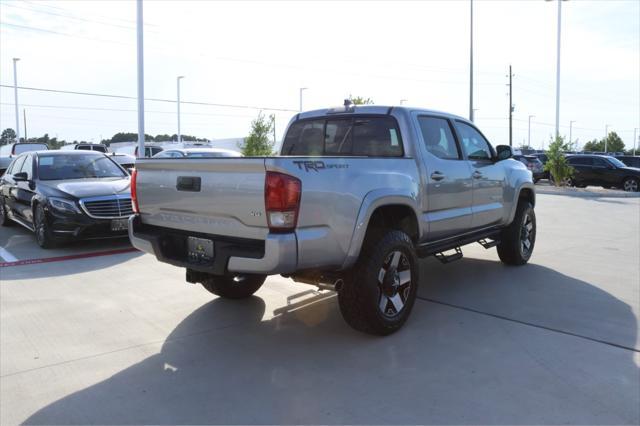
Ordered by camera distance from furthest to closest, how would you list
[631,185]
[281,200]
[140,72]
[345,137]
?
[631,185] < [140,72] < [345,137] < [281,200]

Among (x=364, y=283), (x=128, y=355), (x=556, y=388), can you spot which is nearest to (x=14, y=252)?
(x=128, y=355)

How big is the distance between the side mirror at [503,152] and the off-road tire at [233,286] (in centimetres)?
319

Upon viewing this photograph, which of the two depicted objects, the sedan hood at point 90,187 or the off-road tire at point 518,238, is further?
the sedan hood at point 90,187

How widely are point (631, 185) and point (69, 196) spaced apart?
74.2 ft

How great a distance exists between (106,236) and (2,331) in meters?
3.67

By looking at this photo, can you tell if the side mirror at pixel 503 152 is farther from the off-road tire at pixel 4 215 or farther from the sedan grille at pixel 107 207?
the off-road tire at pixel 4 215

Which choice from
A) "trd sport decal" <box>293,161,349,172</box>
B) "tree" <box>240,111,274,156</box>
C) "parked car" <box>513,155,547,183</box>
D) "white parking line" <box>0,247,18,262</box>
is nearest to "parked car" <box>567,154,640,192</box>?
"parked car" <box>513,155,547,183</box>

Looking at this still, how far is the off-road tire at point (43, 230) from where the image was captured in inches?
311

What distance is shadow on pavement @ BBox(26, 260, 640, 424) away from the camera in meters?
3.07

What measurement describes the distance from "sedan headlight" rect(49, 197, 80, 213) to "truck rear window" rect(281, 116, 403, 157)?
387cm

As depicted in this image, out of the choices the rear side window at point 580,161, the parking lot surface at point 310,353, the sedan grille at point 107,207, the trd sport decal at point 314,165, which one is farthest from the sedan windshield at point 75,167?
the rear side window at point 580,161

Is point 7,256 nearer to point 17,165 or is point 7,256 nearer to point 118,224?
point 118,224

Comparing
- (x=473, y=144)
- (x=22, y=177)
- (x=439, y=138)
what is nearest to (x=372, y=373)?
(x=439, y=138)

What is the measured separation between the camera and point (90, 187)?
8227mm
